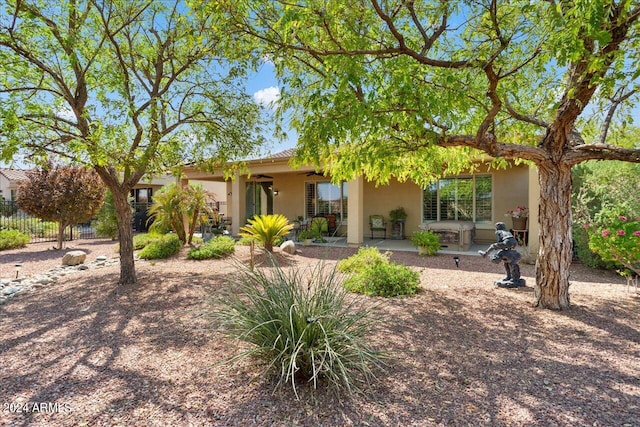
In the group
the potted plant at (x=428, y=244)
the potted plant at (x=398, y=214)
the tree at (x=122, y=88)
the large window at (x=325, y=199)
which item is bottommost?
the potted plant at (x=428, y=244)

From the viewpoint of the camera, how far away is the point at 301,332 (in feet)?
9.33

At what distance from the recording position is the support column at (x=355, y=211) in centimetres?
1159

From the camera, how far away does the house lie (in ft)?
38.5

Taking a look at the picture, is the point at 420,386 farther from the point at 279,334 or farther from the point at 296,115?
the point at 296,115

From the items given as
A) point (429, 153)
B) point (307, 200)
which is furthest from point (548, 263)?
point (307, 200)

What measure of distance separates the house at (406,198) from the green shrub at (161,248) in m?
2.22

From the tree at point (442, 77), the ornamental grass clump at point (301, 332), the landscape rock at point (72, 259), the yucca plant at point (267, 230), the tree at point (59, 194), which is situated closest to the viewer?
the ornamental grass clump at point (301, 332)

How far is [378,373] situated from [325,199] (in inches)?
478

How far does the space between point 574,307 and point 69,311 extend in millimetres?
7307

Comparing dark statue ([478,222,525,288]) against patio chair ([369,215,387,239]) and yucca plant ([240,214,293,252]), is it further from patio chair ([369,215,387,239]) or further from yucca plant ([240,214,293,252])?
patio chair ([369,215,387,239])

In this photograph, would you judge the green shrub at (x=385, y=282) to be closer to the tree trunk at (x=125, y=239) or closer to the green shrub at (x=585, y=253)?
the tree trunk at (x=125, y=239)

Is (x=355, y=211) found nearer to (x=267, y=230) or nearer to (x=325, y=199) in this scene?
(x=267, y=230)

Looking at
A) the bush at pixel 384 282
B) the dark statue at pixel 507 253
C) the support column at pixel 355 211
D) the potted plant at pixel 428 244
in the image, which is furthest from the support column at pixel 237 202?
the dark statue at pixel 507 253

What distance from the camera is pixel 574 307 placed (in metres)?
4.87
